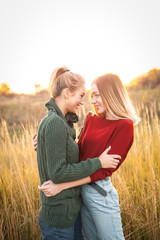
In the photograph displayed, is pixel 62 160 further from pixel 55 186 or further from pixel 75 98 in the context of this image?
pixel 75 98

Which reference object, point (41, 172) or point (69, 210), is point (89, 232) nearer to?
point (69, 210)

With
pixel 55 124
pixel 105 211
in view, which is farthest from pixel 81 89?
pixel 105 211

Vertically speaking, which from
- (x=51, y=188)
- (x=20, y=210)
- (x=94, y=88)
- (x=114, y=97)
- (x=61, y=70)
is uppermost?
(x=61, y=70)

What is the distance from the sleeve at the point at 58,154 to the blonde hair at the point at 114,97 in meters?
0.45

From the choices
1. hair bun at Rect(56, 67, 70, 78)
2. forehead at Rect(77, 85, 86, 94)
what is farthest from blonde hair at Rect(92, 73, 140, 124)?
hair bun at Rect(56, 67, 70, 78)

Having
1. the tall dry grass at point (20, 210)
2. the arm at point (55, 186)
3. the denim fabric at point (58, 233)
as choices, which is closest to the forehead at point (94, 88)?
the arm at point (55, 186)

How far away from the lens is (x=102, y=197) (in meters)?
1.35

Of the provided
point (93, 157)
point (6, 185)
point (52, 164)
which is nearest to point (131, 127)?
point (93, 157)

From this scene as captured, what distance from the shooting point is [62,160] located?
4.02 feet

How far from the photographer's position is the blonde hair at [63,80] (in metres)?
1.45

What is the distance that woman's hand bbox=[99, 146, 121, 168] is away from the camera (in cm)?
132

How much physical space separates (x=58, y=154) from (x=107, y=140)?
0.40 m

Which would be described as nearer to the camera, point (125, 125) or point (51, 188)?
point (51, 188)

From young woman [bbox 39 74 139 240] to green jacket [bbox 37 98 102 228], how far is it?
8 centimetres
